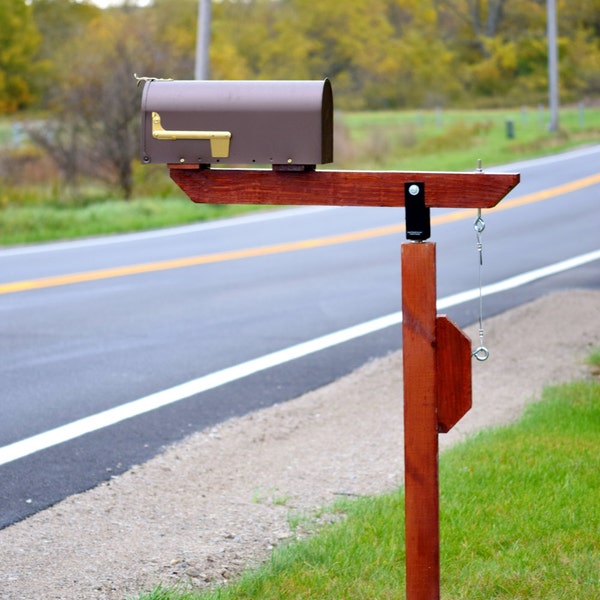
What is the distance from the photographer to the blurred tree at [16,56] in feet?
176

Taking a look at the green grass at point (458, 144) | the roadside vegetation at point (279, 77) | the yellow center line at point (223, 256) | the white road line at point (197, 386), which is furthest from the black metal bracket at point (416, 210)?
the green grass at point (458, 144)

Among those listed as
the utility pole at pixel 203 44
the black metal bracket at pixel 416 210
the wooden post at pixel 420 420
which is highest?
the utility pole at pixel 203 44

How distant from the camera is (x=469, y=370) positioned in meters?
3.70

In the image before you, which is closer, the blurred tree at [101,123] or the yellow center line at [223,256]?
the yellow center line at [223,256]

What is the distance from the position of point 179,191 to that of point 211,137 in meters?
18.9

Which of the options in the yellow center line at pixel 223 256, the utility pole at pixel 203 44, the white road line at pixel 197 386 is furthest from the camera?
the utility pole at pixel 203 44

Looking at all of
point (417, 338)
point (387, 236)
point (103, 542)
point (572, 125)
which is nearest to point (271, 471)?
point (103, 542)

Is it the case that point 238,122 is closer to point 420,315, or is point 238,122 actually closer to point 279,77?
point 420,315

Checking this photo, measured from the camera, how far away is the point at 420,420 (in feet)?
12.3

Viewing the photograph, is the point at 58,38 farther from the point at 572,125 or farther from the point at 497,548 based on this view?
the point at 497,548

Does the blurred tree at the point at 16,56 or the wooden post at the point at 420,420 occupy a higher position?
the blurred tree at the point at 16,56

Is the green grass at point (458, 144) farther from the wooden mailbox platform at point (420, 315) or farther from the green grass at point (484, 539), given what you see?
the wooden mailbox platform at point (420, 315)

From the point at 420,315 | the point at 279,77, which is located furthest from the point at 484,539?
the point at 279,77

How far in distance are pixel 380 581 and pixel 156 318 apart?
6.36 metres
